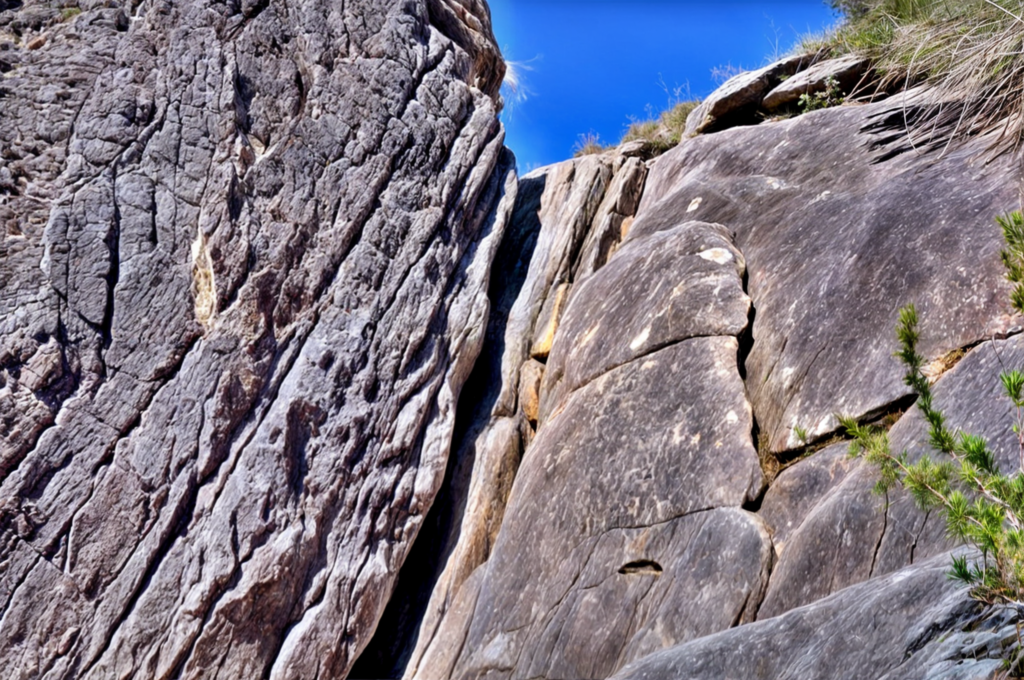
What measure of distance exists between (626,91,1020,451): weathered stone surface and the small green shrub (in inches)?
34.3

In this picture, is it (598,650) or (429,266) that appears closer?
(598,650)

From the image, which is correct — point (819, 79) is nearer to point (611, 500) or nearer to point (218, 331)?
point (611, 500)

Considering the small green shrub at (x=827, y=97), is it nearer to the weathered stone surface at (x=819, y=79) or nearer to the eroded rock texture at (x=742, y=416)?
the weathered stone surface at (x=819, y=79)

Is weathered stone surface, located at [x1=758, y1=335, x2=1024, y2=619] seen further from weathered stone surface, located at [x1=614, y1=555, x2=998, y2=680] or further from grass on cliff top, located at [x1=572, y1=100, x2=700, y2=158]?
grass on cliff top, located at [x1=572, y1=100, x2=700, y2=158]

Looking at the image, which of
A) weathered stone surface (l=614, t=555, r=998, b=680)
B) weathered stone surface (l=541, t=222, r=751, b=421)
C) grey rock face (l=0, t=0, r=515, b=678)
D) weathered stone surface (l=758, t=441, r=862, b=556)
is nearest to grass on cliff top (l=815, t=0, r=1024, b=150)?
weathered stone surface (l=541, t=222, r=751, b=421)

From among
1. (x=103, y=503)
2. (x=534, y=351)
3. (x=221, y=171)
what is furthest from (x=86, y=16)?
(x=534, y=351)

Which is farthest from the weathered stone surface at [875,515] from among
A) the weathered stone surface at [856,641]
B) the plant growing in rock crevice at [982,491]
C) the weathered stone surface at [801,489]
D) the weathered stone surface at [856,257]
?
the plant growing in rock crevice at [982,491]

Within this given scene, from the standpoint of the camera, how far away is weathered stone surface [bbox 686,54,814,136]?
10.2 metres

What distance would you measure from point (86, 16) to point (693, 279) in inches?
227

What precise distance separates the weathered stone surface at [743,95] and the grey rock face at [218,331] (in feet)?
11.6

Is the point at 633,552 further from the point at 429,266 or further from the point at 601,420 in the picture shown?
the point at 429,266

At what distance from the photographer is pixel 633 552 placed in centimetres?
600

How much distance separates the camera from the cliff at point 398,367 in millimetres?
5707

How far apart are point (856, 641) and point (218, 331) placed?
17.7 feet
